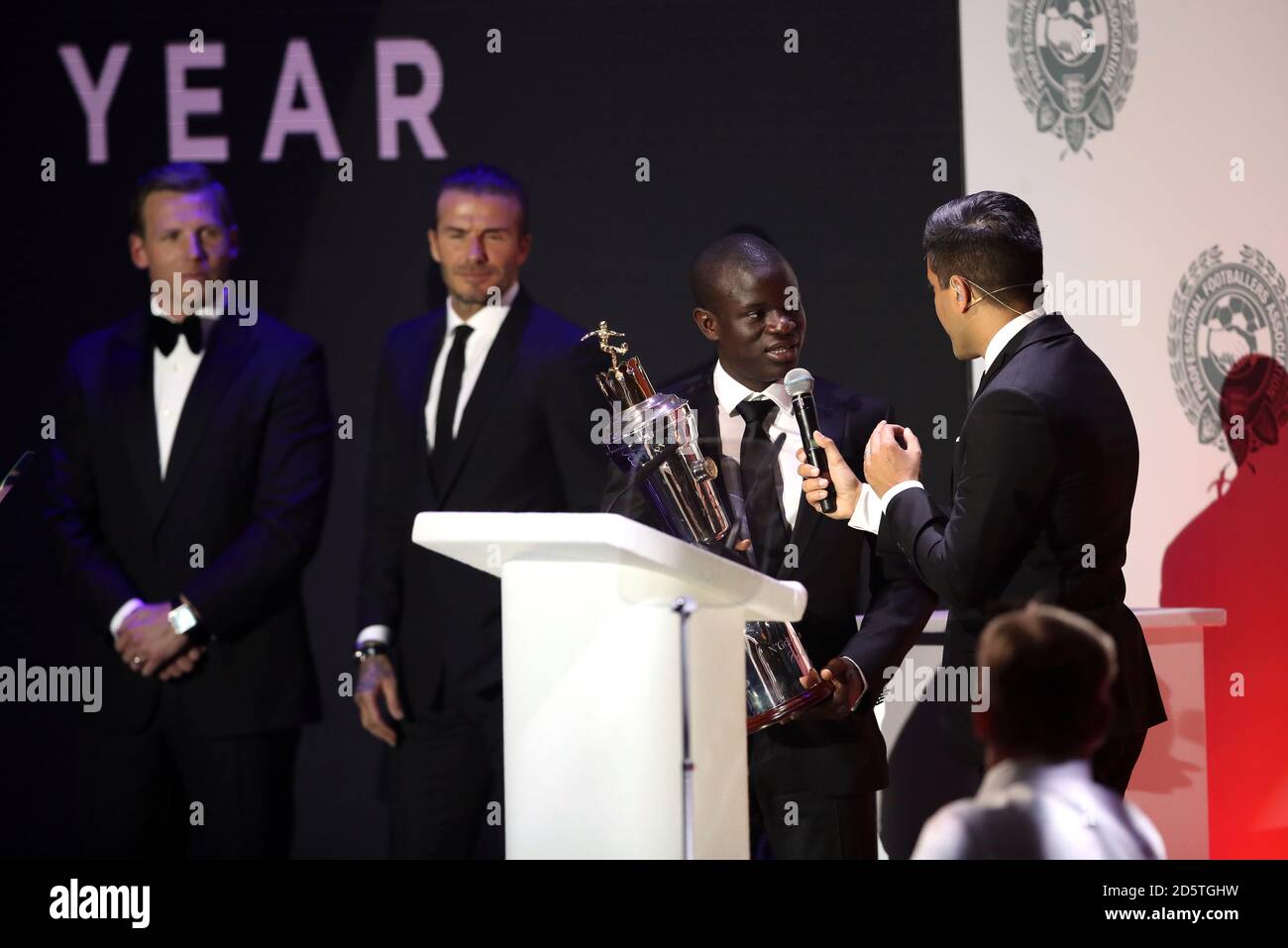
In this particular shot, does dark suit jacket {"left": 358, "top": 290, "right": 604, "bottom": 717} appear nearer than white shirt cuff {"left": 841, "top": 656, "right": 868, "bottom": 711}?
No

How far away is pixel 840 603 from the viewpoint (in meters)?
3.99

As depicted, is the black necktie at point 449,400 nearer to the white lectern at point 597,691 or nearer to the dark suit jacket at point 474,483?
the dark suit jacket at point 474,483

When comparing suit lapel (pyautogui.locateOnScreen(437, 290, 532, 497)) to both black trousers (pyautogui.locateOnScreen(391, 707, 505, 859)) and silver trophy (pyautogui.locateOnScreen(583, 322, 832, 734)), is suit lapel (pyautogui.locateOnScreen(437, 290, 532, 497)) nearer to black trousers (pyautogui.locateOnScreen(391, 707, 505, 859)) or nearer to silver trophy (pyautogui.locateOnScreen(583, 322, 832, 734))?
black trousers (pyautogui.locateOnScreen(391, 707, 505, 859))

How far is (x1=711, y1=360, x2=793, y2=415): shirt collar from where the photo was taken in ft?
13.3

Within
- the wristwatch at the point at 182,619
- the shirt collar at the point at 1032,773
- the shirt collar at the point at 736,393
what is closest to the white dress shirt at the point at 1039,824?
the shirt collar at the point at 1032,773

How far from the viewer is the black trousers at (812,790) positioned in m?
3.79

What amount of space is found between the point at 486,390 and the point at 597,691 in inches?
80.4

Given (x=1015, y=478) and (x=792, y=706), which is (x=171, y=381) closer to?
(x=792, y=706)

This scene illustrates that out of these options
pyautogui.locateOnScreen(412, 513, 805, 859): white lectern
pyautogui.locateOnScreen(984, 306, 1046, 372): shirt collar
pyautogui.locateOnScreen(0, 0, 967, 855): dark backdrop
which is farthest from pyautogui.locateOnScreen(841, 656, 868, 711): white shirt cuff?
pyautogui.locateOnScreen(0, 0, 967, 855): dark backdrop

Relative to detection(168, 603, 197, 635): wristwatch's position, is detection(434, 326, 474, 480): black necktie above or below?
above

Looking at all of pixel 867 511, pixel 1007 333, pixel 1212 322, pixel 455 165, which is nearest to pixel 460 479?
pixel 455 165

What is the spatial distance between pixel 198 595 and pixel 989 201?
99.9 inches
